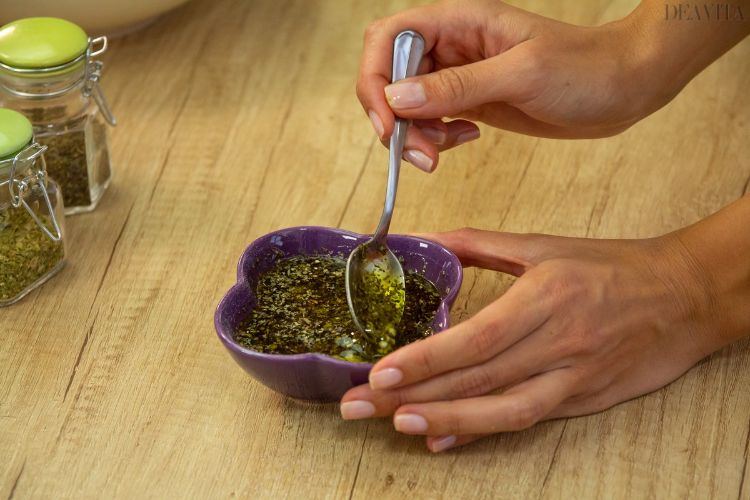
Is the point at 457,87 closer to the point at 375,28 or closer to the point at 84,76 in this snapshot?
the point at 375,28

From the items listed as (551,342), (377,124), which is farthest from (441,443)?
(377,124)

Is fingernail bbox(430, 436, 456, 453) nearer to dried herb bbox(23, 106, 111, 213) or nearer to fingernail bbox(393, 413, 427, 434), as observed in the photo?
fingernail bbox(393, 413, 427, 434)

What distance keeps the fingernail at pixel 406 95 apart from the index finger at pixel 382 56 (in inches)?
1.3

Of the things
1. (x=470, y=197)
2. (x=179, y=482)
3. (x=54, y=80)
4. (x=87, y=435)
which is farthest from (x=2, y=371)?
(x=470, y=197)

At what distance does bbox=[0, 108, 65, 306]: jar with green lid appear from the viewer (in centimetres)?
126

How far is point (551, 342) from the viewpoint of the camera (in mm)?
1132

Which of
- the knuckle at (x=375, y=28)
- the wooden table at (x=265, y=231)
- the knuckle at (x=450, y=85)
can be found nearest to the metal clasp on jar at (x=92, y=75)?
the wooden table at (x=265, y=231)

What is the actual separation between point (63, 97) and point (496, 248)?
65 centimetres

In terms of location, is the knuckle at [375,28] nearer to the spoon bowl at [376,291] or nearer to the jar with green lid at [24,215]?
the spoon bowl at [376,291]

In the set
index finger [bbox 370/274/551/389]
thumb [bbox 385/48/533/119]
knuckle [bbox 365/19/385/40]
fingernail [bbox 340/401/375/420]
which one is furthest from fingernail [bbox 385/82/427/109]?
fingernail [bbox 340/401/375/420]

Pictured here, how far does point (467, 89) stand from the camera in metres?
1.25

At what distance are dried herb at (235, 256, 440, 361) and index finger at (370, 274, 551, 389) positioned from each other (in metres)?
0.08

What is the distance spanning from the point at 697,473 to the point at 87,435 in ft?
2.25

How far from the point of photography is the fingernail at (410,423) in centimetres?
108
